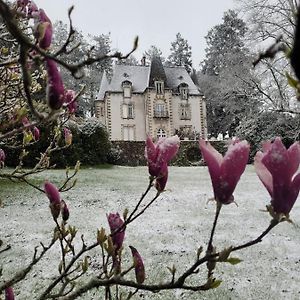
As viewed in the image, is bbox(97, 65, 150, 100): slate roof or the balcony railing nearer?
the balcony railing

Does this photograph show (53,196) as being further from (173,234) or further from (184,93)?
(184,93)

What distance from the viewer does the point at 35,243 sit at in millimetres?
5395

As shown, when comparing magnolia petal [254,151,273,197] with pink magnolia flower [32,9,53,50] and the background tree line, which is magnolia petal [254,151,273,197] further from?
the background tree line

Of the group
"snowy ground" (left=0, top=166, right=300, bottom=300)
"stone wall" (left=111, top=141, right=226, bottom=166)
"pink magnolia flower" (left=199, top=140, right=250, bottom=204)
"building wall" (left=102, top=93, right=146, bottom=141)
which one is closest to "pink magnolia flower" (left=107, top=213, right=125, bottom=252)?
"pink magnolia flower" (left=199, top=140, right=250, bottom=204)

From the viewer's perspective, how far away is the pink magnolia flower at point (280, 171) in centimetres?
65

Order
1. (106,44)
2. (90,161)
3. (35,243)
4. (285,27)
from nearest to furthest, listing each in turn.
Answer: (35,243) → (90,161) → (285,27) → (106,44)

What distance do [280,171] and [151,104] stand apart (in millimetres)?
29892

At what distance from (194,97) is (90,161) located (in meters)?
19.0

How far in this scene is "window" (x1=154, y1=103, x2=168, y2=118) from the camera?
30422mm

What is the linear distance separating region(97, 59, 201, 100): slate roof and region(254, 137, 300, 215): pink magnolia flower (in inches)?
1184

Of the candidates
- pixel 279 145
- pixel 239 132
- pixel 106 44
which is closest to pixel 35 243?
pixel 279 145

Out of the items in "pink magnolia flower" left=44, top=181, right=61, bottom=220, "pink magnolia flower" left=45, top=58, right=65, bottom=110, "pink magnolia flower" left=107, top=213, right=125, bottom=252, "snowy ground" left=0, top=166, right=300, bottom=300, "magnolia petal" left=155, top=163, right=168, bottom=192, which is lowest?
"snowy ground" left=0, top=166, right=300, bottom=300

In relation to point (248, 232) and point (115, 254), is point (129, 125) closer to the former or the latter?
point (248, 232)

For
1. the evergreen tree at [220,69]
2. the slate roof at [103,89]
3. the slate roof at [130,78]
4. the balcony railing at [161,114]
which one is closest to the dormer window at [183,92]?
the balcony railing at [161,114]
